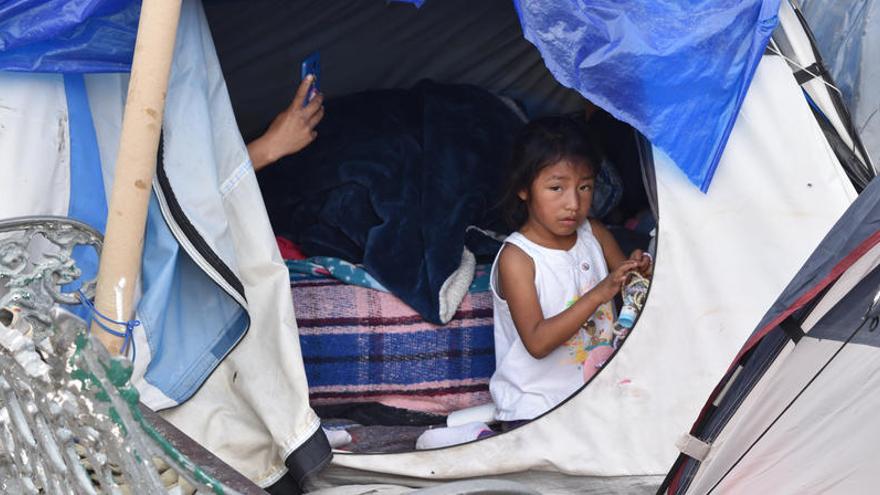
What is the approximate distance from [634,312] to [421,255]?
679 millimetres

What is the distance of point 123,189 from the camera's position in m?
2.02

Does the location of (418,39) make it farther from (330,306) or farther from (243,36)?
(330,306)

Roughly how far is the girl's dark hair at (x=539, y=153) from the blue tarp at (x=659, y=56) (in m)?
0.48

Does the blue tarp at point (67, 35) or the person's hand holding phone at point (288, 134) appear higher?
the blue tarp at point (67, 35)

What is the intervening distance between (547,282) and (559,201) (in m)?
0.20

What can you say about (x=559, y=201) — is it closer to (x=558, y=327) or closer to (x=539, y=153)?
(x=539, y=153)

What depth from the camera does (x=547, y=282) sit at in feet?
9.09

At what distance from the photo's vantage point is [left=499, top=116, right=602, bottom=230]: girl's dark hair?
2.81m

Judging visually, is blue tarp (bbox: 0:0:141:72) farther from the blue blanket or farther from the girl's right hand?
the girl's right hand

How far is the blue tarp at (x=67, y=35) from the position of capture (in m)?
2.14

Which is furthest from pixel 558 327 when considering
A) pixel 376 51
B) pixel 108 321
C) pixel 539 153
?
pixel 376 51

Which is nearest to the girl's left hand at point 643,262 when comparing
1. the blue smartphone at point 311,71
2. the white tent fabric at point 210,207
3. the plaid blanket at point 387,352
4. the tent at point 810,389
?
the tent at point 810,389

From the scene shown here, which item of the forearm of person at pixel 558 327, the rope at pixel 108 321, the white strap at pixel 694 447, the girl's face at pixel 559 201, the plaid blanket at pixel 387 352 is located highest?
the rope at pixel 108 321

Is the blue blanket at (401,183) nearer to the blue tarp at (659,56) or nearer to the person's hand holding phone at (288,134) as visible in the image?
the person's hand holding phone at (288,134)
